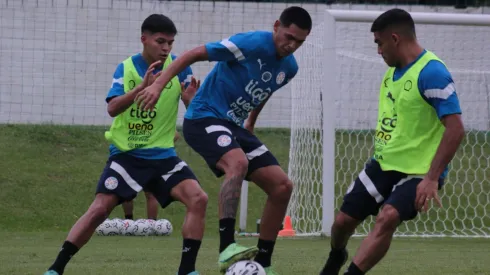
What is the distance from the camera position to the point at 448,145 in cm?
612

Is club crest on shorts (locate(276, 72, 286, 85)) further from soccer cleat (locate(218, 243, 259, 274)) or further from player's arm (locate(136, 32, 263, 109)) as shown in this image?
soccer cleat (locate(218, 243, 259, 274))

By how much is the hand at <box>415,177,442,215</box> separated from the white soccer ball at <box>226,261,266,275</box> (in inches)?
45.5

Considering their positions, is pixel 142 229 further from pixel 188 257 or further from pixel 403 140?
pixel 403 140

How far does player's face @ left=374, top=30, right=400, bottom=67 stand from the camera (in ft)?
21.5

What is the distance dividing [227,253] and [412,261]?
284cm

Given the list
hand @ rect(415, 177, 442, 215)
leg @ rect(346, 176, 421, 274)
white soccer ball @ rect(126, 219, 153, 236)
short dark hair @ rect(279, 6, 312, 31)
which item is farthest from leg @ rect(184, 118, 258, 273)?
white soccer ball @ rect(126, 219, 153, 236)

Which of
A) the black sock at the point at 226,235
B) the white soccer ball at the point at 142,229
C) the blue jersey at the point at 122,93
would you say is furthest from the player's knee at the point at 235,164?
the white soccer ball at the point at 142,229

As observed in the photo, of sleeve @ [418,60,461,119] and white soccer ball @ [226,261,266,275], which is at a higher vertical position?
sleeve @ [418,60,461,119]

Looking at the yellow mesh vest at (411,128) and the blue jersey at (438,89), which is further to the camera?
the yellow mesh vest at (411,128)

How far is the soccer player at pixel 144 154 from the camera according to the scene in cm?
716

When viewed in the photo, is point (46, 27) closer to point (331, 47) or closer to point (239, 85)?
point (331, 47)

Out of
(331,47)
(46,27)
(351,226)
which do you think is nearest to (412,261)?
(351,226)

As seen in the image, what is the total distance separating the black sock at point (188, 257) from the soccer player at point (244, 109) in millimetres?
300

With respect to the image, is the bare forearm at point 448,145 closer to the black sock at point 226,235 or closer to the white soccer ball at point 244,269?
the white soccer ball at point 244,269
